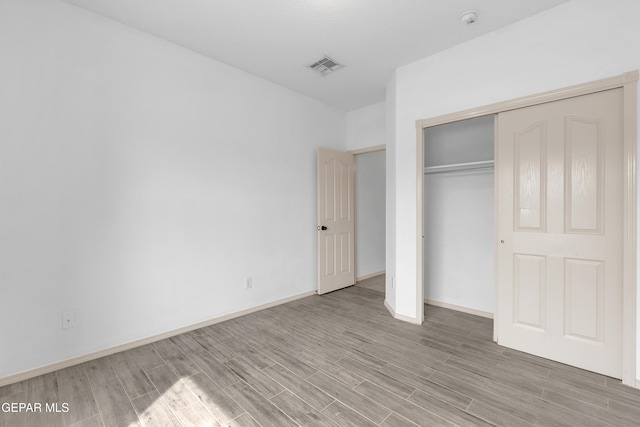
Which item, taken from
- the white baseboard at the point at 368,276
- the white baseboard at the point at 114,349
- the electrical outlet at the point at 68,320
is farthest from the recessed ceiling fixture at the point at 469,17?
the electrical outlet at the point at 68,320

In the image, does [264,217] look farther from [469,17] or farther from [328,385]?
[469,17]

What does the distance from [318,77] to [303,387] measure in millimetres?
3303

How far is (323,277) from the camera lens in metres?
4.30

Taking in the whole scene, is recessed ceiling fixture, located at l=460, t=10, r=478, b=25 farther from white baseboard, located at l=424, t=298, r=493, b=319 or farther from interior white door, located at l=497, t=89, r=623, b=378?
white baseboard, located at l=424, t=298, r=493, b=319

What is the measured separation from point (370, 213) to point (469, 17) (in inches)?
132

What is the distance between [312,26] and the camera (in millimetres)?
2629

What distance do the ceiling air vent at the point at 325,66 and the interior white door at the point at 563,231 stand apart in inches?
71.6

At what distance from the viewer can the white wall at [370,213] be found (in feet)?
16.9

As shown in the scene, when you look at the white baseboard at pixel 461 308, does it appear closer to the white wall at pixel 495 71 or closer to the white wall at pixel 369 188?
the white wall at pixel 495 71

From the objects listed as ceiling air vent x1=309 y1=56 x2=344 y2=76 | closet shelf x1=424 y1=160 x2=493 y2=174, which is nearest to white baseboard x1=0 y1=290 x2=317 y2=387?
closet shelf x1=424 y1=160 x2=493 y2=174

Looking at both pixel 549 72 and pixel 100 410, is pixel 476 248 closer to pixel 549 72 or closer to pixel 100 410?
pixel 549 72

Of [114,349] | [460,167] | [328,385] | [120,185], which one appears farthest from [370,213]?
[114,349]

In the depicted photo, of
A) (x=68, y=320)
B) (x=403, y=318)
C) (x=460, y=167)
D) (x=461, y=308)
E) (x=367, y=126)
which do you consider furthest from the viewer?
(x=367, y=126)

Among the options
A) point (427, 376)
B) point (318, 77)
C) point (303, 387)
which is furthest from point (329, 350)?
point (318, 77)
